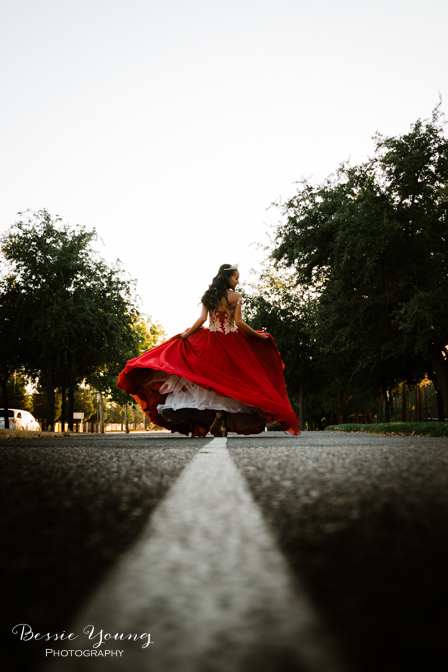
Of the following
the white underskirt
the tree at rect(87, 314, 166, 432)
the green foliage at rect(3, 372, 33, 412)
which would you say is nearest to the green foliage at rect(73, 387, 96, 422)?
the green foliage at rect(3, 372, 33, 412)

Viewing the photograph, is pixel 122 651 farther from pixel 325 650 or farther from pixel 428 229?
pixel 428 229

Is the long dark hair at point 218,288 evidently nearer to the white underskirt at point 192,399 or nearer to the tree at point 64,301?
the white underskirt at point 192,399

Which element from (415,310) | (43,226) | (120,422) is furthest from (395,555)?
(120,422)

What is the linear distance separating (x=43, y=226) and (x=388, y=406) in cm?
2602

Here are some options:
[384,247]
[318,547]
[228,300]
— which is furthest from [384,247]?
[318,547]

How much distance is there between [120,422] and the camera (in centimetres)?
14400

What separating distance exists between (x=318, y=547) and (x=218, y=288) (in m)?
10.2

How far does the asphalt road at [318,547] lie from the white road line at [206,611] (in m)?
0.03

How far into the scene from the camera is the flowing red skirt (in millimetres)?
10333

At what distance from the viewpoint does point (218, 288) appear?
11.2 m

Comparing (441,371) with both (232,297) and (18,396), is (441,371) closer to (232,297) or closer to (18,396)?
(232,297)

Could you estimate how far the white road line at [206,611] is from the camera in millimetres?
620

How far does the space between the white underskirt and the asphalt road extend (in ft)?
26.9

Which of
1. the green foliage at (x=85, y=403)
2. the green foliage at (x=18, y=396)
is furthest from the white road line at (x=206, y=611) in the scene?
the green foliage at (x=85, y=403)
